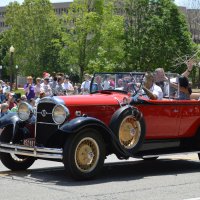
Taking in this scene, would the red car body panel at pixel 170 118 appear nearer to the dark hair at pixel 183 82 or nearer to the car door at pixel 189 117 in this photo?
the car door at pixel 189 117

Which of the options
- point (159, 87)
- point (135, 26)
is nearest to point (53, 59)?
point (135, 26)

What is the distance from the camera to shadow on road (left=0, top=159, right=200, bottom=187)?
8500 mm

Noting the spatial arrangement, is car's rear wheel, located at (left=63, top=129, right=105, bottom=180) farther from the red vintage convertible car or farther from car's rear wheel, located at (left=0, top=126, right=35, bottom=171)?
car's rear wheel, located at (left=0, top=126, right=35, bottom=171)

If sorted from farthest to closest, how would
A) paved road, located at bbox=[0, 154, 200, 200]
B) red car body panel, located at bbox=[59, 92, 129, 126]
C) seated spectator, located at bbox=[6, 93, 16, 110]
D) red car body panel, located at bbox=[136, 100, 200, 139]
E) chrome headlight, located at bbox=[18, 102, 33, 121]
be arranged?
seated spectator, located at bbox=[6, 93, 16, 110], red car body panel, located at bbox=[136, 100, 200, 139], chrome headlight, located at bbox=[18, 102, 33, 121], red car body panel, located at bbox=[59, 92, 129, 126], paved road, located at bbox=[0, 154, 200, 200]

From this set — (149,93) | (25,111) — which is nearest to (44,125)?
(25,111)

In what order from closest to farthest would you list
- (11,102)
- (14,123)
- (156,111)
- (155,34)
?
(14,123) < (156,111) < (11,102) < (155,34)

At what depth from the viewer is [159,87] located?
1013 centimetres

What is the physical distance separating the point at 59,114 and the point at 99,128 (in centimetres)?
65

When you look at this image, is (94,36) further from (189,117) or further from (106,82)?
(189,117)

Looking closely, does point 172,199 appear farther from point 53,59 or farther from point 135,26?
point 53,59

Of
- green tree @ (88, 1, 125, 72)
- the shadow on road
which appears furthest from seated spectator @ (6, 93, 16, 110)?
green tree @ (88, 1, 125, 72)

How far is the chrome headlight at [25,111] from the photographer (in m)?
9.26

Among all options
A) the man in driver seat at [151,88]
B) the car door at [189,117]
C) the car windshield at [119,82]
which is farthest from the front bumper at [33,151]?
the car door at [189,117]

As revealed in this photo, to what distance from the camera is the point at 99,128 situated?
8555 mm
